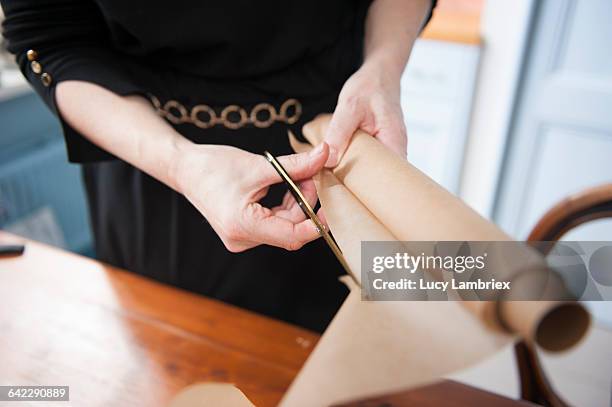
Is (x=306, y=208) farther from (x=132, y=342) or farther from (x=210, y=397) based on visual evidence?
(x=132, y=342)

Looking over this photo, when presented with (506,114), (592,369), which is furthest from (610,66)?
(592,369)

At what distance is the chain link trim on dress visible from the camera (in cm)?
66

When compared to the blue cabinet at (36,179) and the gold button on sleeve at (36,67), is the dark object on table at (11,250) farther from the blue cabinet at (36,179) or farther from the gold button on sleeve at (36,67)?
the blue cabinet at (36,179)

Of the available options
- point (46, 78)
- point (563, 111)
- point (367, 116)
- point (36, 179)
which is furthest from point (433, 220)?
point (36, 179)

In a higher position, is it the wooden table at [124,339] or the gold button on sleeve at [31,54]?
the gold button on sleeve at [31,54]

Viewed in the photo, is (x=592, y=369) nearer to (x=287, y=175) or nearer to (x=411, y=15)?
(x=287, y=175)

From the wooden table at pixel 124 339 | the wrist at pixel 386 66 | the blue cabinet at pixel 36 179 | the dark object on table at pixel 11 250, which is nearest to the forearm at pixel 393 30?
the wrist at pixel 386 66

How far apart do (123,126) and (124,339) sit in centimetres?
24

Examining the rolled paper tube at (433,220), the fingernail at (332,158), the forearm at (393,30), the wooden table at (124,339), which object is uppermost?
the forearm at (393,30)

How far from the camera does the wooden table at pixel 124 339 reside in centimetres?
52

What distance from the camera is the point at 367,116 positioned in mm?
535

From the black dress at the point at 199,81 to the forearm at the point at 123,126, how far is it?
12 mm

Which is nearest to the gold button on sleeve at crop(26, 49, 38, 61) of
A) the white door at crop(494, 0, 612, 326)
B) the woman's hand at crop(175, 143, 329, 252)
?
the woman's hand at crop(175, 143, 329, 252)

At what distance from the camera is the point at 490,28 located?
62.8 inches
